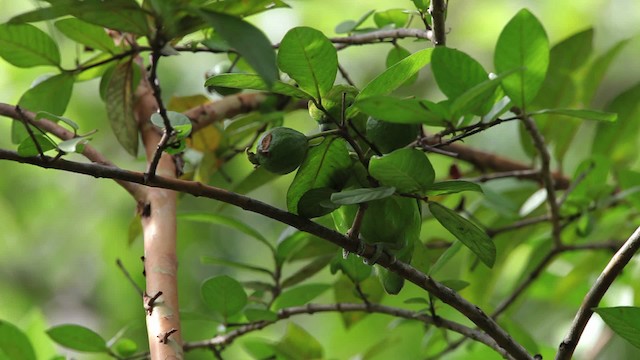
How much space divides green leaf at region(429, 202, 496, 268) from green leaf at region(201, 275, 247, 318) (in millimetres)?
233

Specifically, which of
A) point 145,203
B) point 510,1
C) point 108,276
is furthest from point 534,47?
point 510,1

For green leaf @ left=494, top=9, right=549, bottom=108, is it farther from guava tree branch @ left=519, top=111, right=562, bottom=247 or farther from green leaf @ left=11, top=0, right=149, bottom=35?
green leaf @ left=11, top=0, right=149, bottom=35

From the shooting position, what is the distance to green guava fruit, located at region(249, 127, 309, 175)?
48 centimetres

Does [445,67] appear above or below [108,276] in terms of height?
below

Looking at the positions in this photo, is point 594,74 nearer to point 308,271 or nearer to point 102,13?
point 308,271

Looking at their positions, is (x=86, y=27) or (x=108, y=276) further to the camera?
(x=108, y=276)

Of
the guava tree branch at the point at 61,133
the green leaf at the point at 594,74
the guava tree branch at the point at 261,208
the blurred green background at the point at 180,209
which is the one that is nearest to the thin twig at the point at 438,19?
the guava tree branch at the point at 261,208

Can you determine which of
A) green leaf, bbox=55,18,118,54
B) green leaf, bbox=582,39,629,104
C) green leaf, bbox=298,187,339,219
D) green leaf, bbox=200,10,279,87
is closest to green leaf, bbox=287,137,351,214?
green leaf, bbox=298,187,339,219

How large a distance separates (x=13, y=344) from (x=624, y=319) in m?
0.52

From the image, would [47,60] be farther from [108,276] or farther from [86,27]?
[108,276]

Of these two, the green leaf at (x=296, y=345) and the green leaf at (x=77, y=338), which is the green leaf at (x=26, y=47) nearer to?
the green leaf at (x=77, y=338)

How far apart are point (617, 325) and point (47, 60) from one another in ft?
1.60

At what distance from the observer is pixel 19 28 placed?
0.65 meters

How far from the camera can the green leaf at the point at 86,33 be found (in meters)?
0.66
